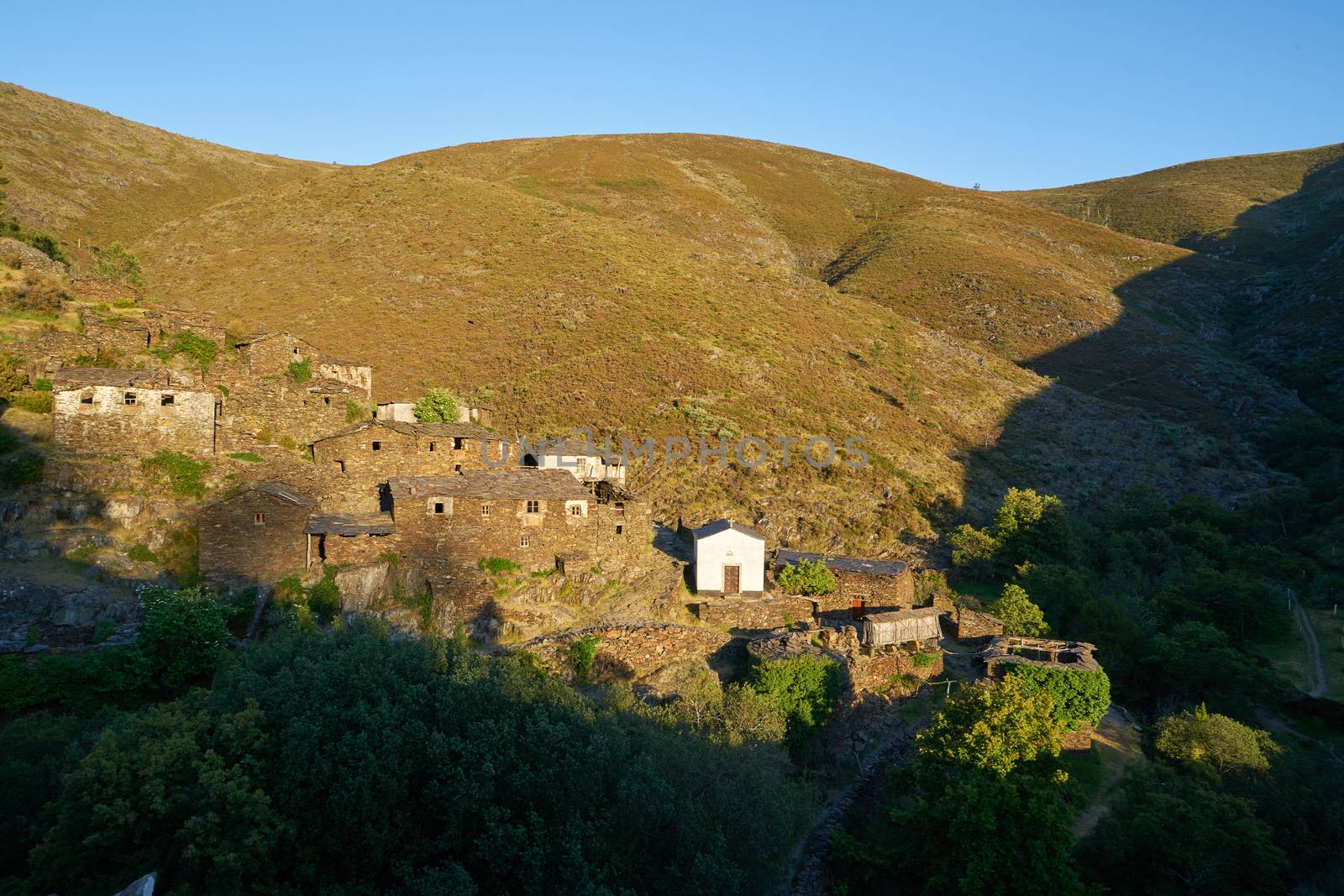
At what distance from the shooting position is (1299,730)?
2538 cm

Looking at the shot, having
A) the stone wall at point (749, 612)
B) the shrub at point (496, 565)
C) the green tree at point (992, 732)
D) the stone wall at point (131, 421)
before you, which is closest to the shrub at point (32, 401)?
the stone wall at point (131, 421)

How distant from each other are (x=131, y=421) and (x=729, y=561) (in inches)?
728

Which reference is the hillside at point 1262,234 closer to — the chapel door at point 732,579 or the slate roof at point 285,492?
the chapel door at point 732,579

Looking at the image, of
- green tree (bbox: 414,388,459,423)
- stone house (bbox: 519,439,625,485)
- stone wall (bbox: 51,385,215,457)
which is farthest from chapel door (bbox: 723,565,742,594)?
stone wall (bbox: 51,385,215,457)

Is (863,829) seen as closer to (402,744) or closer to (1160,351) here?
(402,744)

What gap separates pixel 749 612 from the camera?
26.3 meters

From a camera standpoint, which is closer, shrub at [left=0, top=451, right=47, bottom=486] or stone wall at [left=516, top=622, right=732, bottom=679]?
shrub at [left=0, top=451, right=47, bottom=486]

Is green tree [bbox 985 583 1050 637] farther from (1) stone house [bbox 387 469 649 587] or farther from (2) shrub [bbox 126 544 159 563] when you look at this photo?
(2) shrub [bbox 126 544 159 563]

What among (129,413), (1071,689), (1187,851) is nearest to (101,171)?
(129,413)

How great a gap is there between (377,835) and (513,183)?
286ft

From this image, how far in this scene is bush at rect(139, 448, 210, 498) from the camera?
22938 mm

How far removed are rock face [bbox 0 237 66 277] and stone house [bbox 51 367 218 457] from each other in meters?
7.57

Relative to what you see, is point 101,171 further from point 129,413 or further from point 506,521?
point 506,521

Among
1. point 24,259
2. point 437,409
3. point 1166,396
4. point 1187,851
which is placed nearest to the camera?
point 1187,851
